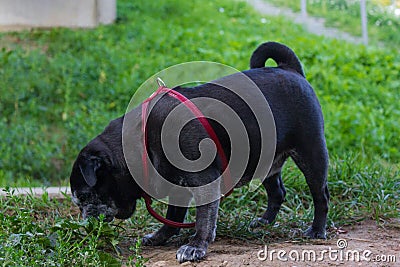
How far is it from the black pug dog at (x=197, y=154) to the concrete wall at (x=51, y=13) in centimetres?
749

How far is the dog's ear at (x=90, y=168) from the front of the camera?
3.49 meters

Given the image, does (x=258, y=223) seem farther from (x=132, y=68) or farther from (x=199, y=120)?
(x=132, y=68)

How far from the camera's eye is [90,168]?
353 cm

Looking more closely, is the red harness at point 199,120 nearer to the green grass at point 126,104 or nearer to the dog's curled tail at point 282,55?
the green grass at point 126,104

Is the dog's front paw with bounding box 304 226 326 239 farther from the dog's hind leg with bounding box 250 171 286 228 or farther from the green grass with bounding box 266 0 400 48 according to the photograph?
the green grass with bounding box 266 0 400 48

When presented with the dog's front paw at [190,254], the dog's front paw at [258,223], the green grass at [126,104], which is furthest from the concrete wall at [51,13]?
the dog's front paw at [190,254]

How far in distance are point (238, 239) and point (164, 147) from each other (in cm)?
84

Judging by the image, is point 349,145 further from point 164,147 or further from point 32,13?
point 32,13

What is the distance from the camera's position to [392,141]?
7.42m

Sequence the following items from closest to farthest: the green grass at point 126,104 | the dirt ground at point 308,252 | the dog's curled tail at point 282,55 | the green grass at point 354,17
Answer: the dirt ground at point 308,252, the green grass at point 126,104, the dog's curled tail at point 282,55, the green grass at point 354,17

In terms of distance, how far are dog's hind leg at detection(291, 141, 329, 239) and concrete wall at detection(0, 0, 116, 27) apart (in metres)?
7.91

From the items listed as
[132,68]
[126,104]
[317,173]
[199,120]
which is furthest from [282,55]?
[132,68]

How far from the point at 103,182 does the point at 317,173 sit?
1.33 m

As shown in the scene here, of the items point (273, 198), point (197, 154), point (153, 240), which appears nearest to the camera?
point (197, 154)
